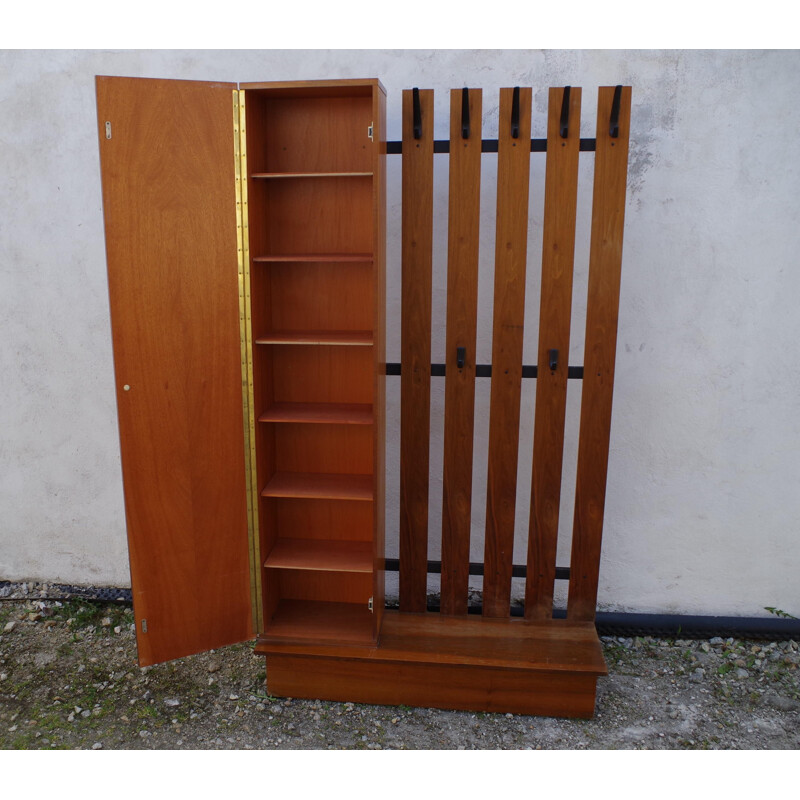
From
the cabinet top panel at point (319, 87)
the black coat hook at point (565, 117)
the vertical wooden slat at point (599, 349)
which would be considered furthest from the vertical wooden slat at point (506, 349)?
the cabinet top panel at point (319, 87)

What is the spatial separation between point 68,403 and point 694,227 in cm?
319

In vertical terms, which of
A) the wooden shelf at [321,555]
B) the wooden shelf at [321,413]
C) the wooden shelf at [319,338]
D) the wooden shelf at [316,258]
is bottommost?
the wooden shelf at [321,555]

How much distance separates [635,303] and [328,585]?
77.5 inches

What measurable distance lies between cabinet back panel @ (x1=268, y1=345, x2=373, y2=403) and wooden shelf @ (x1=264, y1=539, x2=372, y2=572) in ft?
2.21

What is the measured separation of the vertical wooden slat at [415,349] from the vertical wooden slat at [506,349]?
11.3 inches

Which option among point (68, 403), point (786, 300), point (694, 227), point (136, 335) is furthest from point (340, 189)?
point (786, 300)

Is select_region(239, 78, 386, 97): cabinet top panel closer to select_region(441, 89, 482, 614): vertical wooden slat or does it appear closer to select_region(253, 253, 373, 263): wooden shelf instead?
select_region(441, 89, 482, 614): vertical wooden slat

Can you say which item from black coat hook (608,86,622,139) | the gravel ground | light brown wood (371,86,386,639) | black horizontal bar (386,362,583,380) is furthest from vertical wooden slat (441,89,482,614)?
the gravel ground

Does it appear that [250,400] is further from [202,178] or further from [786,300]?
[786,300]

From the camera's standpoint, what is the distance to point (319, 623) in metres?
3.06

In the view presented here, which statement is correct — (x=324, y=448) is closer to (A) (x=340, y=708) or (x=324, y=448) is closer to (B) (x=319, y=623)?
(B) (x=319, y=623)

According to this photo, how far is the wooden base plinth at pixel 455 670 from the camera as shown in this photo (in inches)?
111

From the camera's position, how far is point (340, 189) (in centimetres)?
292

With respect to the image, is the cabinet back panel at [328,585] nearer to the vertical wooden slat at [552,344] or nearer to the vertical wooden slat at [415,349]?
the vertical wooden slat at [415,349]
